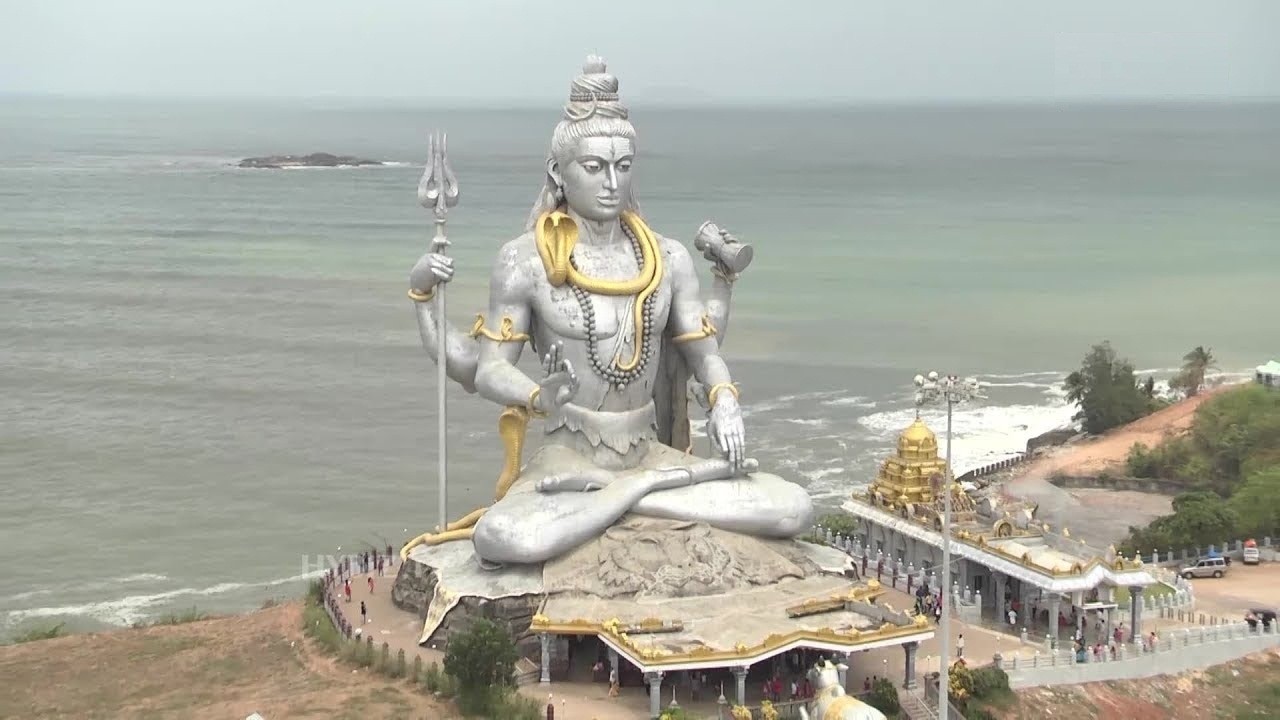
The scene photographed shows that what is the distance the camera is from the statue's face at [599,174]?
2219cm

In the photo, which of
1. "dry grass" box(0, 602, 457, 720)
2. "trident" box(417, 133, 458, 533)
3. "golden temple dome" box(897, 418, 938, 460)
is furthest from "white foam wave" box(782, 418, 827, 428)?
"dry grass" box(0, 602, 457, 720)

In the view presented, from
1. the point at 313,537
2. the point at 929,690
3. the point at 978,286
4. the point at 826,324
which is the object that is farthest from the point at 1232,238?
the point at 929,690

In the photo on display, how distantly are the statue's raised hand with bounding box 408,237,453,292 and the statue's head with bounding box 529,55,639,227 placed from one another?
172cm

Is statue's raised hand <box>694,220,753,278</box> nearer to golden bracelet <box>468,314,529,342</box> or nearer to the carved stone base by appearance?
golden bracelet <box>468,314,529,342</box>

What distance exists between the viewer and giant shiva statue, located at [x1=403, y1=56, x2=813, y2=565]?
70.6ft

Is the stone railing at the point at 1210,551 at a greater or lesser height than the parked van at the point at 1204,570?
greater

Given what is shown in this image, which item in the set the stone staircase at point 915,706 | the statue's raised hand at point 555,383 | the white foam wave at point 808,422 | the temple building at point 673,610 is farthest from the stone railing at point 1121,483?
the statue's raised hand at point 555,383

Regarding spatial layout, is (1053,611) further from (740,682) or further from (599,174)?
(599,174)

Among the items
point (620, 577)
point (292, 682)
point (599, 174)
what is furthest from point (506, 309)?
point (292, 682)

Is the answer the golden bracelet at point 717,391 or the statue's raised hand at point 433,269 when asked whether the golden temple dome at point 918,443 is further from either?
the statue's raised hand at point 433,269

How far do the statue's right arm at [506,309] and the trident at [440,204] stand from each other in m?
0.64

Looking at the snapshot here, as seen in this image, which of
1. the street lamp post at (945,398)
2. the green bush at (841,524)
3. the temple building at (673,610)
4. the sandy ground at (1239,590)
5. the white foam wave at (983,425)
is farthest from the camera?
the white foam wave at (983,425)

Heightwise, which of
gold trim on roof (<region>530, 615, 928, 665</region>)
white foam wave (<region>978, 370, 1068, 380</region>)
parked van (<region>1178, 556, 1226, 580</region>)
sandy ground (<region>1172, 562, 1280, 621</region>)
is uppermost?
white foam wave (<region>978, 370, 1068, 380</region>)

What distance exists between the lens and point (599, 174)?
22.3 m
